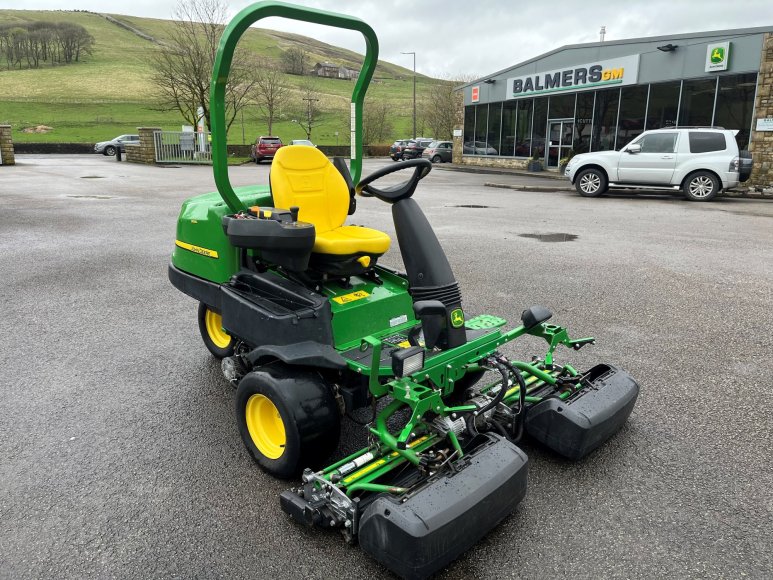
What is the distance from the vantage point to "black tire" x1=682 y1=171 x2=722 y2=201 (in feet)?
48.3

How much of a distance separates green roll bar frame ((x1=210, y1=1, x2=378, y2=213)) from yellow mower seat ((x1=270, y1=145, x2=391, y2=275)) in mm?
310

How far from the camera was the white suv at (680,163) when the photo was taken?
47.6 feet

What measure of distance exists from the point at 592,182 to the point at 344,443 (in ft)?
47.8

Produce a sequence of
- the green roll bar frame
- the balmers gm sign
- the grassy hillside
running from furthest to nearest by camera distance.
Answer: the grassy hillside → the balmers gm sign → the green roll bar frame

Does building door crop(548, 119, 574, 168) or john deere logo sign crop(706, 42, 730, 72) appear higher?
john deere logo sign crop(706, 42, 730, 72)

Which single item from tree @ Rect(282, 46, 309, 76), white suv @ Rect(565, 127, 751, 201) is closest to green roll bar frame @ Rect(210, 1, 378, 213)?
white suv @ Rect(565, 127, 751, 201)

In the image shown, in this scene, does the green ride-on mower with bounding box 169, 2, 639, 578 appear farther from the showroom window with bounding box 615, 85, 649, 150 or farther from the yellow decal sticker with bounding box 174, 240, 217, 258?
the showroom window with bounding box 615, 85, 649, 150

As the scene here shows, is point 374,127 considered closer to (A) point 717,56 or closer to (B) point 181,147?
(B) point 181,147

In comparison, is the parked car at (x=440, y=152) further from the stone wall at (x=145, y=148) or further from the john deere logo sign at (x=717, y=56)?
the john deere logo sign at (x=717, y=56)

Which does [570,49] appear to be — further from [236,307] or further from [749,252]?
[236,307]

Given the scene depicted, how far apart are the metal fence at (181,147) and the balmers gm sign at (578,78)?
15.4 meters

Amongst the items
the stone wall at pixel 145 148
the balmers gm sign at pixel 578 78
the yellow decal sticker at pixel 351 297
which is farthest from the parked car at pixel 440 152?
the yellow decal sticker at pixel 351 297

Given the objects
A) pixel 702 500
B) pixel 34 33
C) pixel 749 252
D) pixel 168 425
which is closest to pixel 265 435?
pixel 168 425

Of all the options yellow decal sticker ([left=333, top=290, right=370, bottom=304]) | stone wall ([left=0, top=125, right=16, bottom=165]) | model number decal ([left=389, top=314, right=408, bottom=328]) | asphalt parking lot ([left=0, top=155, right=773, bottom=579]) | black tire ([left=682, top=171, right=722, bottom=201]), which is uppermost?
stone wall ([left=0, top=125, right=16, bottom=165])
